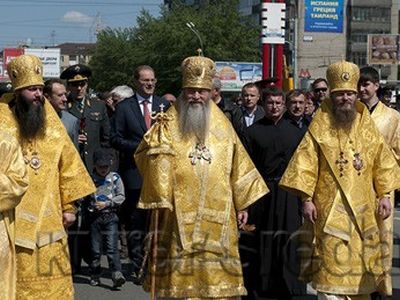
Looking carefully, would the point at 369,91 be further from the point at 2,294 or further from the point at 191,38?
the point at 191,38

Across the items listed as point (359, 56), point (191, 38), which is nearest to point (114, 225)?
point (191, 38)

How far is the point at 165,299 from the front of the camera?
6891 mm

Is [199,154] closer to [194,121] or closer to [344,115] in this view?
[194,121]

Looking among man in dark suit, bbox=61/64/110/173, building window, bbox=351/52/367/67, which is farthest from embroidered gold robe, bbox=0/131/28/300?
building window, bbox=351/52/367/67

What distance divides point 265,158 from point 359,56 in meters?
96.6

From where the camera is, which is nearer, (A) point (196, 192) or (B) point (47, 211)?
(B) point (47, 211)

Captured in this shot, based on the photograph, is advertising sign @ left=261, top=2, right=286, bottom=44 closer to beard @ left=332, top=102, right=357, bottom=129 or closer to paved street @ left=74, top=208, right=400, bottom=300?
paved street @ left=74, top=208, right=400, bottom=300

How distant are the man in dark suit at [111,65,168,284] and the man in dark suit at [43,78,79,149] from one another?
866mm

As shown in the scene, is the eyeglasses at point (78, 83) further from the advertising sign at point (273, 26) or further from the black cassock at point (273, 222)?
the advertising sign at point (273, 26)

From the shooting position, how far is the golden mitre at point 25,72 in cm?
673

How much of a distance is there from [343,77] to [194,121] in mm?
1175

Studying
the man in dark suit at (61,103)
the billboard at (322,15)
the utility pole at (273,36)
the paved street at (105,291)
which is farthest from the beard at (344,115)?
the billboard at (322,15)

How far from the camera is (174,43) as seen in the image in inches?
2864

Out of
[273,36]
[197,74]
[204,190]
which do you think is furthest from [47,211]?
[273,36]
